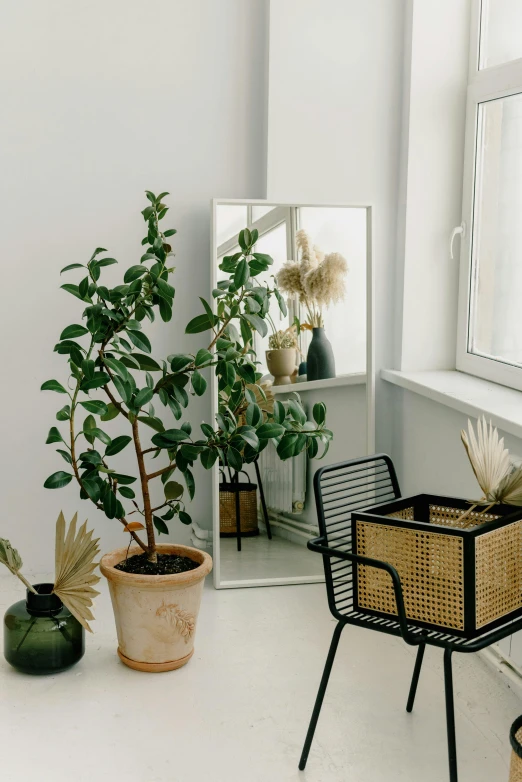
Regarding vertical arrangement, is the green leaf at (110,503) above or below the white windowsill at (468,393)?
below

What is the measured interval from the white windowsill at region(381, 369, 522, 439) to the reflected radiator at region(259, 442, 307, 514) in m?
0.48

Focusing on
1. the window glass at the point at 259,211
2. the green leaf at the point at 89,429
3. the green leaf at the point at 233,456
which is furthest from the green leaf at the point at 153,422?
the window glass at the point at 259,211

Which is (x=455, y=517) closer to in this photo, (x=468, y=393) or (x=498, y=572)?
(x=498, y=572)

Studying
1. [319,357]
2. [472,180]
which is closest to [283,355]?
[319,357]

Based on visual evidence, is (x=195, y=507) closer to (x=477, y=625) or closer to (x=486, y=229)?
(x=486, y=229)

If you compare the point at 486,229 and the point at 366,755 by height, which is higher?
the point at 486,229

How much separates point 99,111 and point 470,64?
134 centimetres

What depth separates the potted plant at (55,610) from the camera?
7.76 feet

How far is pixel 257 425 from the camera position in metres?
2.47

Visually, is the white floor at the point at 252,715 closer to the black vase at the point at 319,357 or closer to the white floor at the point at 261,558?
the white floor at the point at 261,558

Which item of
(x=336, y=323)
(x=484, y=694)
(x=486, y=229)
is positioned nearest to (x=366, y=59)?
(x=486, y=229)

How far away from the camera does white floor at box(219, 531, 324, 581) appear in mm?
3131

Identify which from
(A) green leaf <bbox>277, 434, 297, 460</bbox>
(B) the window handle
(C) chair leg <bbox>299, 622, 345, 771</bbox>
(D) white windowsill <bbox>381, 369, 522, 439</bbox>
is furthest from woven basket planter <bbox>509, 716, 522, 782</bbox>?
(B) the window handle

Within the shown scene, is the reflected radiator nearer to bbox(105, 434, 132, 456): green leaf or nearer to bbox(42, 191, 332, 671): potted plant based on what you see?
bbox(42, 191, 332, 671): potted plant
